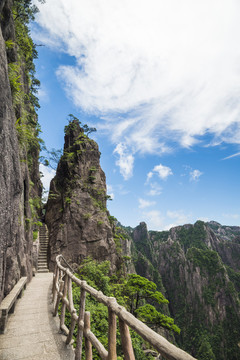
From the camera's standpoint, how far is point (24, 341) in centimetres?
366

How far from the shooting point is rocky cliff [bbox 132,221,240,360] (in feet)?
150

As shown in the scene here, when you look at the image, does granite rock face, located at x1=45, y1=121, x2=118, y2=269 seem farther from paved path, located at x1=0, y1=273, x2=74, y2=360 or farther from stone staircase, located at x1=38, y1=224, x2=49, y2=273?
paved path, located at x1=0, y1=273, x2=74, y2=360

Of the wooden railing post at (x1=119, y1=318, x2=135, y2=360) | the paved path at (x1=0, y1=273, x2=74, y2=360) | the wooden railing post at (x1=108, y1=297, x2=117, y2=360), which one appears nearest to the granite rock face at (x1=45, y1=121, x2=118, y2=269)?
the paved path at (x1=0, y1=273, x2=74, y2=360)

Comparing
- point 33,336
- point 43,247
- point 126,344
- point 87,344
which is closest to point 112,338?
point 126,344

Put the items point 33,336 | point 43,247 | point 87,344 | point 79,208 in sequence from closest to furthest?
point 87,344 < point 33,336 < point 43,247 < point 79,208

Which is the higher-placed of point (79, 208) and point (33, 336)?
point (79, 208)

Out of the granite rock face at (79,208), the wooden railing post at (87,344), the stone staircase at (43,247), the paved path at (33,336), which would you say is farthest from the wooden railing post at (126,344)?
the granite rock face at (79,208)

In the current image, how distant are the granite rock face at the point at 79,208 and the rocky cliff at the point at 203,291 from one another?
43.6 metres

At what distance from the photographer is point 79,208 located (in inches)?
848

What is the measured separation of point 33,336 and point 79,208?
58.8 feet

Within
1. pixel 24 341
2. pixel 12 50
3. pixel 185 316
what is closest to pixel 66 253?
pixel 24 341

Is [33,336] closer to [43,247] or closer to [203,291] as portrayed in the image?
[43,247]

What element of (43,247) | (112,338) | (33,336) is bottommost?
(33,336)

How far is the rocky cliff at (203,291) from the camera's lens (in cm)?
4587
